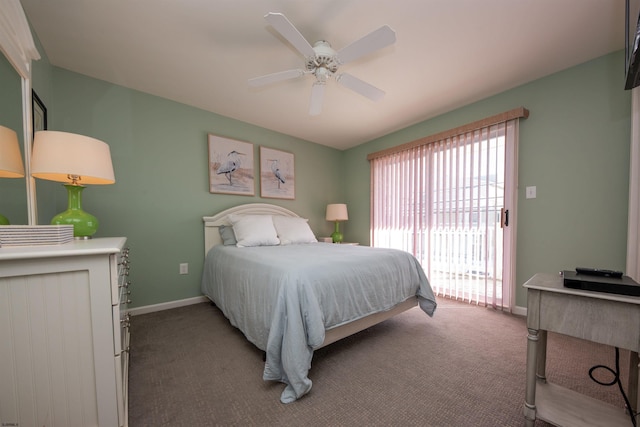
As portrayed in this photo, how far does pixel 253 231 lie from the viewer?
2.62 meters

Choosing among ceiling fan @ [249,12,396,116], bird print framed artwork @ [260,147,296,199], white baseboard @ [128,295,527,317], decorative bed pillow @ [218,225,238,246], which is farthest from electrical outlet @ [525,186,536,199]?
decorative bed pillow @ [218,225,238,246]

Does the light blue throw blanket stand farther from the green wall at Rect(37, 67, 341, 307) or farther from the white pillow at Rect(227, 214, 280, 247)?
the green wall at Rect(37, 67, 341, 307)

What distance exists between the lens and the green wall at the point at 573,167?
1.87 m

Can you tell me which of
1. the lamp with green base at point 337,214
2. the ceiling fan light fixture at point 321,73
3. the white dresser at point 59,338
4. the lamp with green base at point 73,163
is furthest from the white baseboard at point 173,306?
the ceiling fan light fixture at point 321,73

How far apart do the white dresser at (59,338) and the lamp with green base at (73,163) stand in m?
0.52

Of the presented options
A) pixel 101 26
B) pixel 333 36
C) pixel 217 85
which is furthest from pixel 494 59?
pixel 101 26

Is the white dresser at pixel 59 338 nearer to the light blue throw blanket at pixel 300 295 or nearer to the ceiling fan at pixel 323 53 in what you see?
the light blue throw blanket at pixel 300 295

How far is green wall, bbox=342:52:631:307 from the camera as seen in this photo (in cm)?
187

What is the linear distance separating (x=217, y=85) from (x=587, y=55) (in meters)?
3.30

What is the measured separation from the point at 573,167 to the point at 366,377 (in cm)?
255

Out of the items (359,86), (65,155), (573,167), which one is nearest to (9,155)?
(65,155)

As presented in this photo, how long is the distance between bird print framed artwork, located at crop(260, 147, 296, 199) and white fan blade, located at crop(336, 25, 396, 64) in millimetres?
1981

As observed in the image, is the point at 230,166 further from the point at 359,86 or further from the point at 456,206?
the point at 456,206

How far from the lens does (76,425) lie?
2.85 ft
